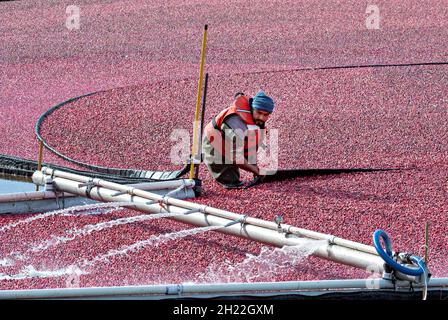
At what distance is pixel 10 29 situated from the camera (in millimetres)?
16219

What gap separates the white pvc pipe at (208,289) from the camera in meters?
4.89

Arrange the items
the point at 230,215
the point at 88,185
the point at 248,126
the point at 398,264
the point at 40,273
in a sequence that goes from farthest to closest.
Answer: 1. the point at 248,126
2. the point at 88,185
3. the point at 230,215
4. the point at 40,273
5. the point at 398,264

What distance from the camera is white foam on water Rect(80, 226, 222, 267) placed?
6055 millimetres

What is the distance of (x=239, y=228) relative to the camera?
598cm

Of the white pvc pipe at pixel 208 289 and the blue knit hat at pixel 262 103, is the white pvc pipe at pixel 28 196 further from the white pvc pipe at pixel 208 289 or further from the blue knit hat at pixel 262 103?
the white pvc pipe at pixel 208 289

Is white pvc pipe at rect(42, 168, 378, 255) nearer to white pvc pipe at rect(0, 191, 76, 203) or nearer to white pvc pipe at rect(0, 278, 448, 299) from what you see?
white pvc pipe at rect(0, 191, 76, 203)

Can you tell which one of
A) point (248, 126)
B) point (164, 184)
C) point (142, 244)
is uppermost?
point (248, 126)

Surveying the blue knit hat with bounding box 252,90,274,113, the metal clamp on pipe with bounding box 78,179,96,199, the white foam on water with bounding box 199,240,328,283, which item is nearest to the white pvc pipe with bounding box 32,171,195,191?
the metal clamp on pipe with bounding box 78,179,96,199

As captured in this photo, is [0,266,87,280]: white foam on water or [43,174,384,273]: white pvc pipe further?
[0,266,87,280]: white foam on water

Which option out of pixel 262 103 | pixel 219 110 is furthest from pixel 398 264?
pixel 219 110

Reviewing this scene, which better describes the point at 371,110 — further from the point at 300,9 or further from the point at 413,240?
the point at 300,9

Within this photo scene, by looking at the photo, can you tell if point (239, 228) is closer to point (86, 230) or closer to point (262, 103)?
point (86, 230)

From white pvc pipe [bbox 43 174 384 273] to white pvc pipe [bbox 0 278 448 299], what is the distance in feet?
0.87

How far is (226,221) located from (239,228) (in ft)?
0.60
